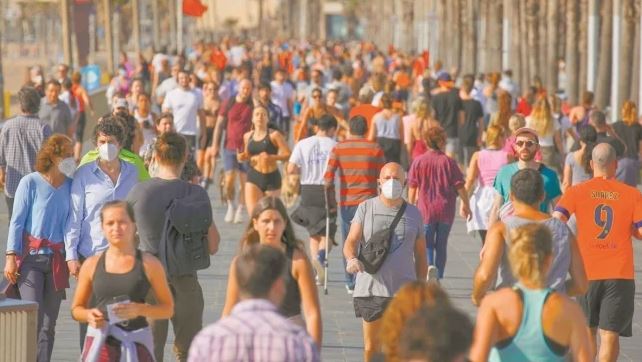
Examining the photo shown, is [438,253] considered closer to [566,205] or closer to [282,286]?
[566,205]

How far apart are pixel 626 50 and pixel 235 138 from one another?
12.9 metres

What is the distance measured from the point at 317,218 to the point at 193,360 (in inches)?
383

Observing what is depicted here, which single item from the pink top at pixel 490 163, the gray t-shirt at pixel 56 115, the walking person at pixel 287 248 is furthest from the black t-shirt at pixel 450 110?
the walking person at pixel 287 248

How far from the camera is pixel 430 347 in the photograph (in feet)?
17.6

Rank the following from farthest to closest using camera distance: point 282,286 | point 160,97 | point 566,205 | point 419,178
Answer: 1. point 160,97
2. point 419,178
3. point 566,205
4. point 282,286

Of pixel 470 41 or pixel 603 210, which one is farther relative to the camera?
pixel 470 41

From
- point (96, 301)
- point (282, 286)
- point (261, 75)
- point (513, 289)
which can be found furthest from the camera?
point (261, 75)

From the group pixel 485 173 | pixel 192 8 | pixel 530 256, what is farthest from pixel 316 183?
pixel 192 8

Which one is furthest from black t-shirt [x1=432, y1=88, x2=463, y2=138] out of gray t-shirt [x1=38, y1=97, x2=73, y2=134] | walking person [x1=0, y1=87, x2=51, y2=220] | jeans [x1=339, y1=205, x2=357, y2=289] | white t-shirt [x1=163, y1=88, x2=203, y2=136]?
walking person [x1=0, y1=87, x2=51, y2=220]

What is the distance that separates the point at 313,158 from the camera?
1556 cm

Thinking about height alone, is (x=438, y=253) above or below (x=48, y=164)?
below

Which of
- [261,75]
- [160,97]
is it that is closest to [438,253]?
[160,97]

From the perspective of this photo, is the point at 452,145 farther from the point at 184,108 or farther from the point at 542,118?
the point at 542,118

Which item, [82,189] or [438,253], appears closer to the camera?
[82,189]
